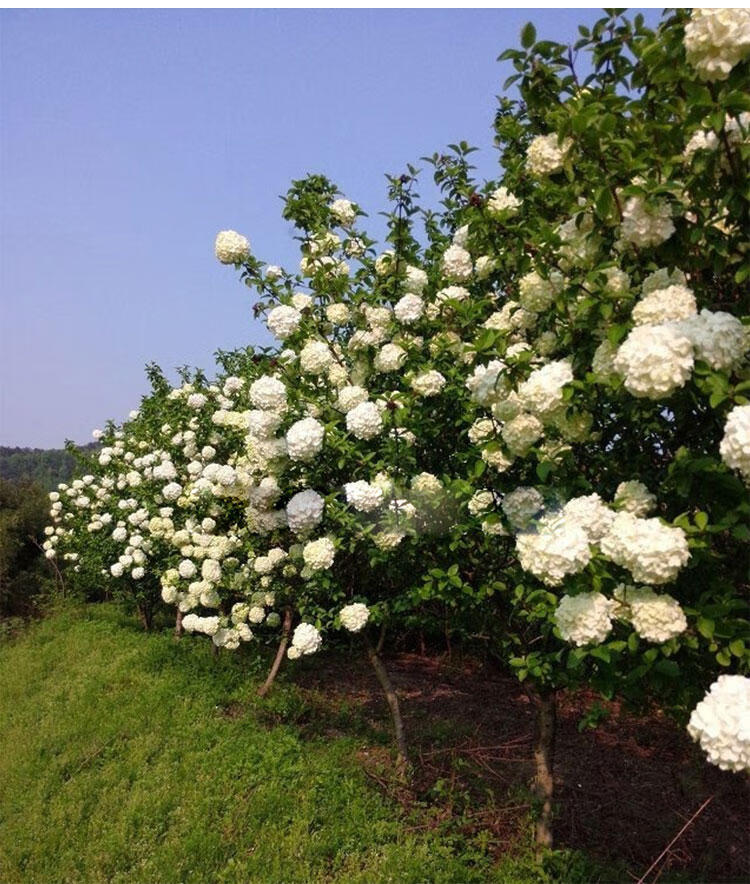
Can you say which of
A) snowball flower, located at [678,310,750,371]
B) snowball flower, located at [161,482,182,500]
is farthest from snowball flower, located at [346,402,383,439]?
snowball flower, located at [161,482,182,500]

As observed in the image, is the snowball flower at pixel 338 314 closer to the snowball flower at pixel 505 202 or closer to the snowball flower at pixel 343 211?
the snowball flower at pixel 343 211

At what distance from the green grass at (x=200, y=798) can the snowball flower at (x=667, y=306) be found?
3836mm

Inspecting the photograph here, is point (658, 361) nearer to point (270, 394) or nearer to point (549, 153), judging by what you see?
point (549, 153)

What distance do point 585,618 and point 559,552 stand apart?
25 cm

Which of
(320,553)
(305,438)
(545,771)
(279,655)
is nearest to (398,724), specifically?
(545,771)

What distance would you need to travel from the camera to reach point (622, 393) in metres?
2.64

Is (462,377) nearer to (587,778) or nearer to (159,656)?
(587,778)

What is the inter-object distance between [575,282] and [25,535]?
17.4 m

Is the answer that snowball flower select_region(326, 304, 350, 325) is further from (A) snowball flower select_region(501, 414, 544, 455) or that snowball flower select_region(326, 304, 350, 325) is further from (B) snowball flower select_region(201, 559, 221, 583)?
(B) snowball flower select_region(201, 559, 221, 583)

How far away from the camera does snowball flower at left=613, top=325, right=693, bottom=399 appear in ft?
7.32

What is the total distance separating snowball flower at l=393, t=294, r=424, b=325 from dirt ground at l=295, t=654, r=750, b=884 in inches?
105

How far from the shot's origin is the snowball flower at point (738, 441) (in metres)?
2.03

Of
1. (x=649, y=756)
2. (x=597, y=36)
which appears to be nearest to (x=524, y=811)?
(x=649, y=756)

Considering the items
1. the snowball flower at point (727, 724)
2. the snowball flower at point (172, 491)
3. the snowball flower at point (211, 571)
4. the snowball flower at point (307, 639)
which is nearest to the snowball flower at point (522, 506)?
the snowball flower at point (727, 724)
